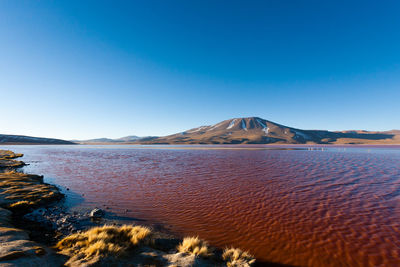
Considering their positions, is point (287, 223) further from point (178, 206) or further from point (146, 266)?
point (146, 266)

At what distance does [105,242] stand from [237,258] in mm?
4882

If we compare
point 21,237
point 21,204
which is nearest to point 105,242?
point 21,237

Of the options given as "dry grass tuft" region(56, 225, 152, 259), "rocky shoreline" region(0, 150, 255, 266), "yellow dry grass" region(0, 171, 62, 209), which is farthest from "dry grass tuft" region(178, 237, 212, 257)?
"yellow dry grass" region(0, 171, 62, 209)

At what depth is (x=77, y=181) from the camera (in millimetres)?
18781

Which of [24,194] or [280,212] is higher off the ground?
[24,194]

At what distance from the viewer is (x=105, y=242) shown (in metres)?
6.47

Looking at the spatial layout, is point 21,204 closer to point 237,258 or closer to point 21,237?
point 21,237

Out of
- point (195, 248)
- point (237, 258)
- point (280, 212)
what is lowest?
point (280, 212)

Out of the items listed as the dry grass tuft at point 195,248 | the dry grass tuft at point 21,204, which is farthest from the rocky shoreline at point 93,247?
the dry grass tuft at point 21,204

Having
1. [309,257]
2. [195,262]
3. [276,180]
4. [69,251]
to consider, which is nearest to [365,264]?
[309,257]

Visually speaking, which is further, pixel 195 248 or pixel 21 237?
pixel 21 237

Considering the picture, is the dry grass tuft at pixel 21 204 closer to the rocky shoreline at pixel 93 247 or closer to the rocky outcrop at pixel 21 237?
the rocky outcrop at pixel 21 237

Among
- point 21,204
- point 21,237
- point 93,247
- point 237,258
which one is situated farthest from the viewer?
point 21,204

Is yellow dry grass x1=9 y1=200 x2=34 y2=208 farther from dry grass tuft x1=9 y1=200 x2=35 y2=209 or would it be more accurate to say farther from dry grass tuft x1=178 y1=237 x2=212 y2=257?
dry grass tuft x1=178 y1=237 x2=212 y2=257
